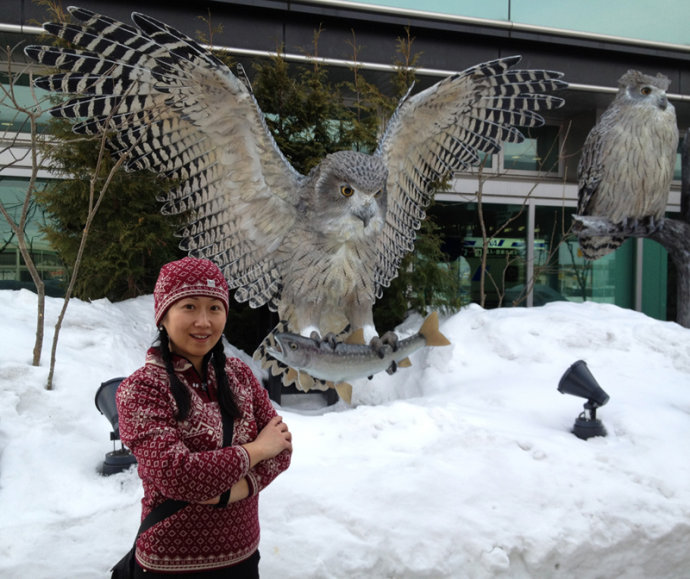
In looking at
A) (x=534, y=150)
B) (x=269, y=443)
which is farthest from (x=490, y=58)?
(x=269, y=443)

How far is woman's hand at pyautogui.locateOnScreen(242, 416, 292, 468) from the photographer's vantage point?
1.21 metres

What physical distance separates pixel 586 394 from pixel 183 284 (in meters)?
2.99

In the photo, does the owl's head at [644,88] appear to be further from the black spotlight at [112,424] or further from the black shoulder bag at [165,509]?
the black shoulder bag at [165,509]

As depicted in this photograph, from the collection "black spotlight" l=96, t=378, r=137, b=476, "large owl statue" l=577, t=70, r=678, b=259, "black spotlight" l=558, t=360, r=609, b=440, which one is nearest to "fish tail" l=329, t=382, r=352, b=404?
"black spotlight" l=96, t=378, r=137, b=476

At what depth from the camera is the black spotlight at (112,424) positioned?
2871mm

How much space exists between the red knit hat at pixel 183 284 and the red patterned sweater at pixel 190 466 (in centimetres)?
11

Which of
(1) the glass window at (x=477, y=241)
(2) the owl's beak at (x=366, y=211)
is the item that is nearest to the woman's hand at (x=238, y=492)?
(2) the owl's beak at (x=366, y=211)

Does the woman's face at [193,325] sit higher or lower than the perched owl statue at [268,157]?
lower

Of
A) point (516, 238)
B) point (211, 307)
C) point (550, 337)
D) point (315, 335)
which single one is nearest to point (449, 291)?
point (550, 337)

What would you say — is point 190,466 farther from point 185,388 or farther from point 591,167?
point 591,167

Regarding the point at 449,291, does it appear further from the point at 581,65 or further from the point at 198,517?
the point at 198,517

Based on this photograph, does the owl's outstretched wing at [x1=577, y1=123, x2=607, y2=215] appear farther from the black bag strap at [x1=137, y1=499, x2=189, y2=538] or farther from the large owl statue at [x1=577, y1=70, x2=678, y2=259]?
the black bag strap at [x1=137, y1=499, x2=189, y2=538]

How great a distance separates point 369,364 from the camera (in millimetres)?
2514

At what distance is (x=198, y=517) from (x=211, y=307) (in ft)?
1.53
